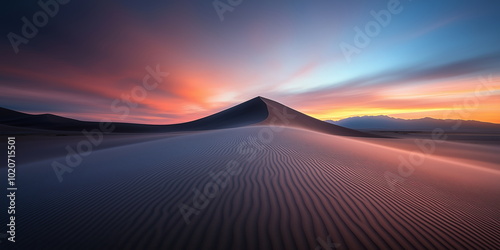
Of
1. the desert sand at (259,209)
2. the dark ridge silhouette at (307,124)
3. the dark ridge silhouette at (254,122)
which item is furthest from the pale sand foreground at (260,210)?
the dark ridge silhouette at (307,124)

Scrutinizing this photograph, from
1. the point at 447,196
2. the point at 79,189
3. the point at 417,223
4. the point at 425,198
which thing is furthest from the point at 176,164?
the point at 447,196

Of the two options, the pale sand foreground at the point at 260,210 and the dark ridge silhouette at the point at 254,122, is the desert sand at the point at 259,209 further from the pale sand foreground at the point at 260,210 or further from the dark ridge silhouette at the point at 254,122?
the dark ridge silhouette at the point at 254,122

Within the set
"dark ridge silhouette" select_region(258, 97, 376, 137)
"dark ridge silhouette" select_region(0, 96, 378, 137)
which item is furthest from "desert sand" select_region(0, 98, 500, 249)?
"dark ridge silhouette" select_region(258, 97, 376, 137)

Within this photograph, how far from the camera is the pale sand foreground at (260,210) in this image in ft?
8.71

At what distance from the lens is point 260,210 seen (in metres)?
3.31

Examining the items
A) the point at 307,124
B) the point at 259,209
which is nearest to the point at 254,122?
the point at 307,124

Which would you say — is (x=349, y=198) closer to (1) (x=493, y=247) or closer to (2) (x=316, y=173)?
(2) (x=316, y=173)

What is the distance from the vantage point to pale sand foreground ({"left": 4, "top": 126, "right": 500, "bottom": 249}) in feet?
8.71

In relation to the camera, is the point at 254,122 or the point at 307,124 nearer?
the point at 254,122

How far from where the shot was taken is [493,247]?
8.93 feet

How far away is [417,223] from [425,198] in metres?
1.60

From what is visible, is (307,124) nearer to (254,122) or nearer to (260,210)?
(254,122)

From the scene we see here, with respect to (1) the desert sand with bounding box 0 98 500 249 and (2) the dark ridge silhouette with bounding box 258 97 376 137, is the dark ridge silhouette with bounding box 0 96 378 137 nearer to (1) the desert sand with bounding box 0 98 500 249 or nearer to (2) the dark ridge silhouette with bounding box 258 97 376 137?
(2) the dark ridge silhouette with bounding box 258 97 376 137

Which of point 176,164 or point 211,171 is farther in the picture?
point 176,164
